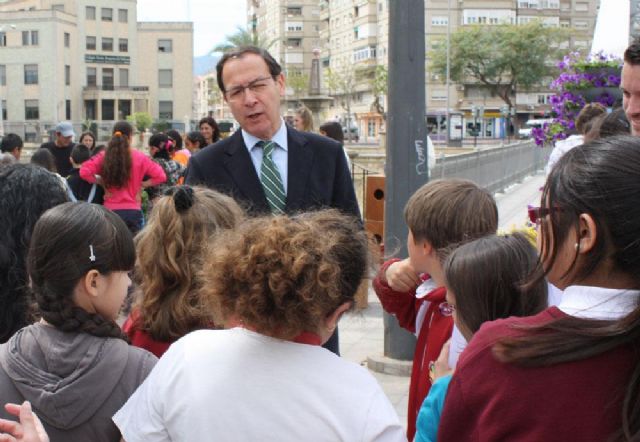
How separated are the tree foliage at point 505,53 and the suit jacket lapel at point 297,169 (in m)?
72.2

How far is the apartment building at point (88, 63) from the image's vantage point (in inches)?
3110

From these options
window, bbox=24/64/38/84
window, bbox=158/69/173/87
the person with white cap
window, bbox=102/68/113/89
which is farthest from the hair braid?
window, bbox=158/69/173/87

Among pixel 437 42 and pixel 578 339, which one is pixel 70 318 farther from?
pixel 437 42

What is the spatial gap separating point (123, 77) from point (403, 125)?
85.8m

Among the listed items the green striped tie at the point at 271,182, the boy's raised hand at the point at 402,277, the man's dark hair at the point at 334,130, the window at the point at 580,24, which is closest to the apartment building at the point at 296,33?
the window at the point at 580,24

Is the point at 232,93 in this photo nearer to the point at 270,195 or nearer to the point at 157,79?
the point at 270,195

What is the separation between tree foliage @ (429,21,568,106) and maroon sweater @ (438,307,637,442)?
7458 cm

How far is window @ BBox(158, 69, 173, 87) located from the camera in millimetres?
91062

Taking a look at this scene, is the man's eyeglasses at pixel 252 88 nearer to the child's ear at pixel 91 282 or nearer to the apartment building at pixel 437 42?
the child's ear at pixel 91 282

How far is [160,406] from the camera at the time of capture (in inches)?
82.4

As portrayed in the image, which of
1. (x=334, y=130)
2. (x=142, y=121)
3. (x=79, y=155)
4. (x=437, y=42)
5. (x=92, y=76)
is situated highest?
(x=437, y=42)

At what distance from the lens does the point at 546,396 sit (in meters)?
1.74

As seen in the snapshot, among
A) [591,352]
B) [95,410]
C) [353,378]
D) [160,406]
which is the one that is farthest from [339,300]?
[95,410]

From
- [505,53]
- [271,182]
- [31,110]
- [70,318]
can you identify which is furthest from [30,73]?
[70,318]
